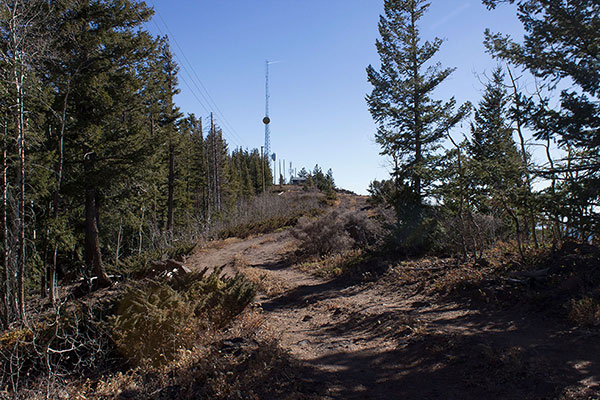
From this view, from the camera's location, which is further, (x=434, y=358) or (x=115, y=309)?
(x=115, y=309)

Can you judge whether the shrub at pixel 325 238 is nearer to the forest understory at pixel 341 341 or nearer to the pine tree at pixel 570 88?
the forest understory at pixel 341 341

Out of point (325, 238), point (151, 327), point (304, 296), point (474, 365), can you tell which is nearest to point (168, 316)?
point (151, 327)

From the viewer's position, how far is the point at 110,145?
45.3 ft

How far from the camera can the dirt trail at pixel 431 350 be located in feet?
13.9

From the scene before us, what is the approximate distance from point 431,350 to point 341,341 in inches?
66.6

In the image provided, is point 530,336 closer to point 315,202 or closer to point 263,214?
point 263,214

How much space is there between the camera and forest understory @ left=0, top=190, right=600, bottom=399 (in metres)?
4.55

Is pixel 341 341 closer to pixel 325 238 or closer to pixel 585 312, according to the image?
pixel 585 312

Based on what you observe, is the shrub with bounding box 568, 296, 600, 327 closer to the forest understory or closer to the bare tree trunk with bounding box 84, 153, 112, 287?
the forest understory

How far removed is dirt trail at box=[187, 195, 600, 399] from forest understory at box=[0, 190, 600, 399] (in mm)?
21

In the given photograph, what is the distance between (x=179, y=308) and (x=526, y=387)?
17.0 feet

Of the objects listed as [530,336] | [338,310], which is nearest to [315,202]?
[338,310]

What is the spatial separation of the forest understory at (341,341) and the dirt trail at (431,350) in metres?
0.02

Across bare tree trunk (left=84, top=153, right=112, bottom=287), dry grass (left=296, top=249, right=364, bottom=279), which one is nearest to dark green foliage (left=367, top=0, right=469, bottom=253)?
dry grass (left=296, top=249, right=364, bottom=279)
